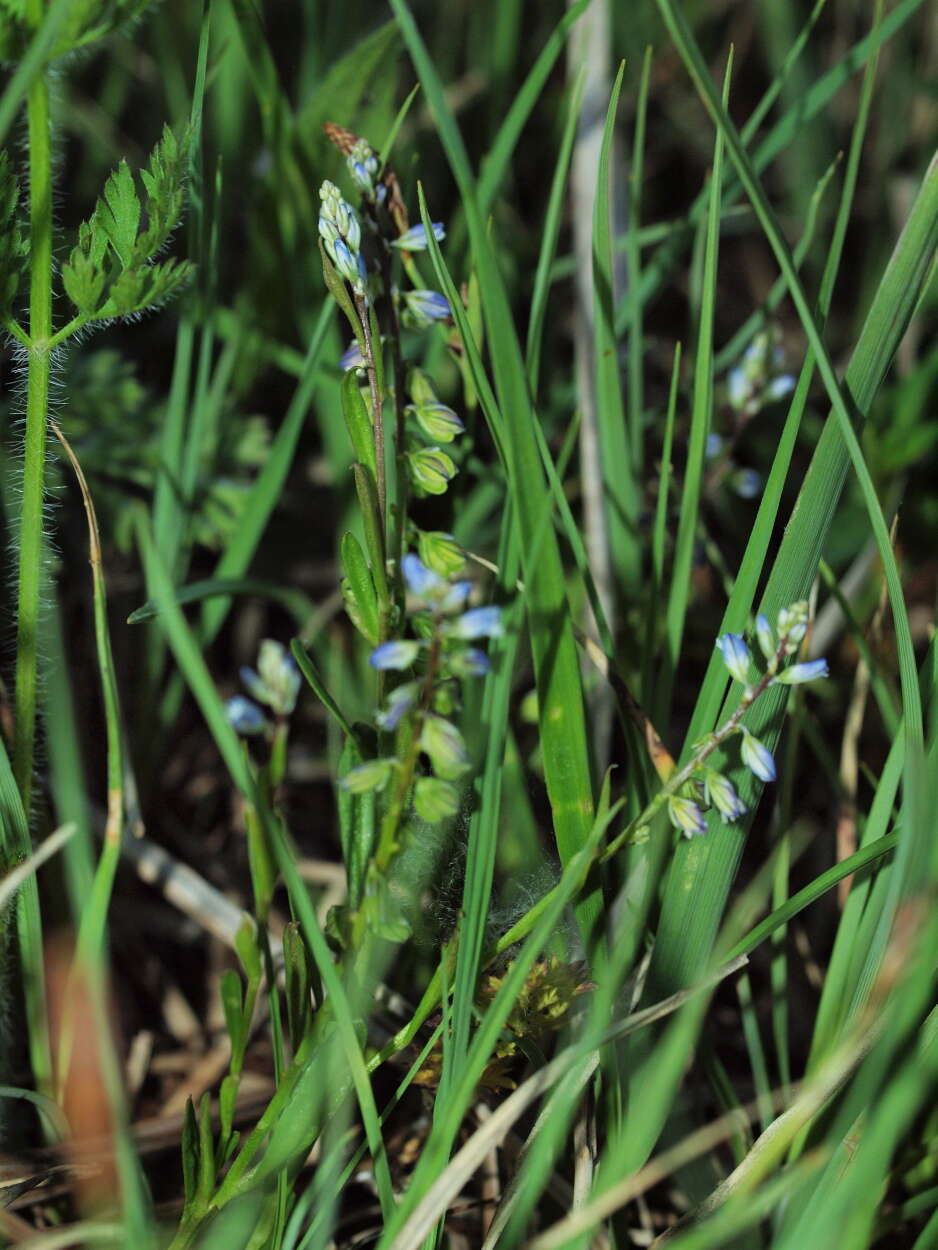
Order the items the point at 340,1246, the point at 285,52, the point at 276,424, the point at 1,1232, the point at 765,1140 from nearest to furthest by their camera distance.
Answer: the point at 765,1140 < the point at 1,1232 < the point at 340,1246 < the point at 276,424 < the point at 285,52

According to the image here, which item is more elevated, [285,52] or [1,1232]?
[285,52]

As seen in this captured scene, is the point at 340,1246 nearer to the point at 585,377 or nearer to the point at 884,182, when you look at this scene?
the point at 585,377

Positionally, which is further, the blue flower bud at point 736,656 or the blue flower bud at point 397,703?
the blue flower bud at point 736,656

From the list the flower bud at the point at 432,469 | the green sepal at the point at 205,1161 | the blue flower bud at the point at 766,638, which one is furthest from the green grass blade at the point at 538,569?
the green sepal at the point at 205,1161

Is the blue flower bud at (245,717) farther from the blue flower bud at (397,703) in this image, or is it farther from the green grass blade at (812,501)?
the green grass blade at (812,501)

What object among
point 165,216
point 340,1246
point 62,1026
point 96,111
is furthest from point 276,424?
point 340,1246

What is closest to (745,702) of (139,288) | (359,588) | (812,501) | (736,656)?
(736,656)

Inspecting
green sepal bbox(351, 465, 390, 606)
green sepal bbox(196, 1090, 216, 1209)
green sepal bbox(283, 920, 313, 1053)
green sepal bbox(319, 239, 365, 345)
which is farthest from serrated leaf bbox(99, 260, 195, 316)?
green sepal bbox(196, 1090, 216, 1209)

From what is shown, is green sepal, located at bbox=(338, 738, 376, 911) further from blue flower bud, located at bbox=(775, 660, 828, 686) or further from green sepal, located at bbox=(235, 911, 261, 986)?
blue flower bud, located at bbox=(775, 660, 828, 686)
